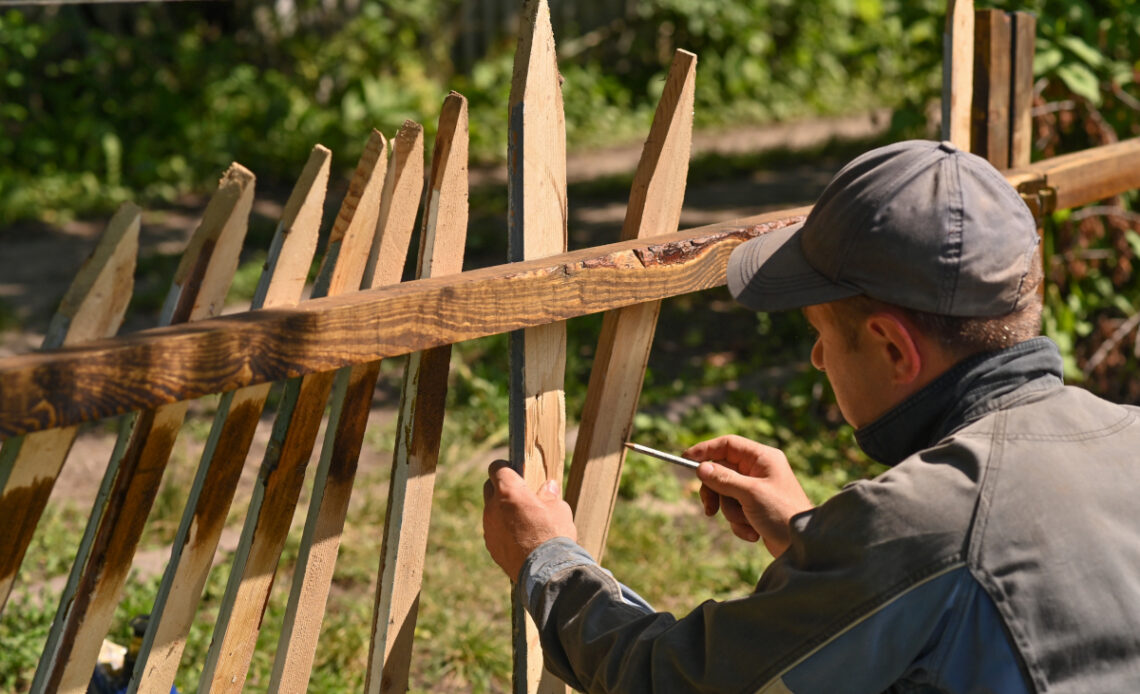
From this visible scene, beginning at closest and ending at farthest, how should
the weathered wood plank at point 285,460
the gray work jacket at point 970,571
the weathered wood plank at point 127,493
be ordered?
the gray work jacket at point 970,571
the weathered wood plank at point 127,493
the weathered wood plank at point 285,460

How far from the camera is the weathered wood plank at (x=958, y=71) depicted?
276cm

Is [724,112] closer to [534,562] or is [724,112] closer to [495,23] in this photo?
[495,23]

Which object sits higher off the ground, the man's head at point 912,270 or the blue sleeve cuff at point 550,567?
the man's head at point 912,270

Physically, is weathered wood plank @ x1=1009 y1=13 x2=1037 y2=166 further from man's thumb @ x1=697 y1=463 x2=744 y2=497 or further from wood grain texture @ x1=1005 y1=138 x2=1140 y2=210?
man's thumb @ x1=697 y1=463 x2=744 y2=497

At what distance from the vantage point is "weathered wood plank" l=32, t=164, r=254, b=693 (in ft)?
5.22

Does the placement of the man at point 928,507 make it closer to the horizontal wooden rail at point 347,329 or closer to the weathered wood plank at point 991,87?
the horizontal wooden rail at point 347,329

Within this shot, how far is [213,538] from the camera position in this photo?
172 cm

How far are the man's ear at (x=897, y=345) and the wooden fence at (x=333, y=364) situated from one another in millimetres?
568

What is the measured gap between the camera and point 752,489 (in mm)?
1786

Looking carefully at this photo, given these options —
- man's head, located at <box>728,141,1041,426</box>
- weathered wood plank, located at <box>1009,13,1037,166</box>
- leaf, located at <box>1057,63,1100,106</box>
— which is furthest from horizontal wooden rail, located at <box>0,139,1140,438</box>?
leaf, located at <box>1057,63,1100,106</box>

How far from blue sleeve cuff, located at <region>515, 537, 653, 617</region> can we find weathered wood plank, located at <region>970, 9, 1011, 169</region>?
5.84 ft

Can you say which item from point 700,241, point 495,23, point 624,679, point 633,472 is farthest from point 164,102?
point 624,679

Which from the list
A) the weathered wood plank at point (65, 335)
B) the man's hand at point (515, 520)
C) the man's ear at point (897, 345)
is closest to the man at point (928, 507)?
the man's ear at point (897, 345)

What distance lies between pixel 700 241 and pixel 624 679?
2.83 feet
